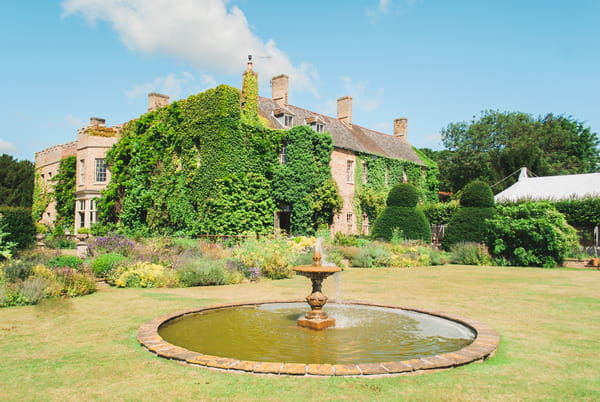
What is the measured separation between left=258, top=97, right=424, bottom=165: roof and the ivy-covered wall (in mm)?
2790

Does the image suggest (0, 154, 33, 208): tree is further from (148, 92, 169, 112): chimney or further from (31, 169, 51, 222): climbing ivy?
(148, 92, 169, 112): chimney

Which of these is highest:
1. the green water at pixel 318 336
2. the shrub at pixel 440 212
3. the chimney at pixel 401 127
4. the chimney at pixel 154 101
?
the chimney at pixel 401 127

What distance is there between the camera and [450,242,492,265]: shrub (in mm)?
22125

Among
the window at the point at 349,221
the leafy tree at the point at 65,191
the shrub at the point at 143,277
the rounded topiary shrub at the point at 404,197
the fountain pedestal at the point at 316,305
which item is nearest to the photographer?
the fountain pedestal at the point at 316,305

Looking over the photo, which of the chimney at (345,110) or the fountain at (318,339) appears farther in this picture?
the chimney at (345,110)

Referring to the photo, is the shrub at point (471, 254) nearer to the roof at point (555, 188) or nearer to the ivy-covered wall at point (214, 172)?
the ivy-covered wall at point (214, 172)

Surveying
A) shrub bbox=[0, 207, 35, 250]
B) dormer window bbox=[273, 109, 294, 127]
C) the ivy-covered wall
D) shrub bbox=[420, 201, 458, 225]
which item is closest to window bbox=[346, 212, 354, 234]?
the ivy-covered wall

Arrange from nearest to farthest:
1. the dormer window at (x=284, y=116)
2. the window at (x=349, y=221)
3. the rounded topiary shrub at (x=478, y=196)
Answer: the rounded topiary shrub at (x=478, y=196) < the dormer window at (x=284, y=116) < the window at (x=349, y=221)

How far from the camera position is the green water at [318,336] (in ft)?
18.9

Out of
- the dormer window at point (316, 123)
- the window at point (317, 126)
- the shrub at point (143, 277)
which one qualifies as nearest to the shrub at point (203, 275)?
the shrub at point (143, 277)

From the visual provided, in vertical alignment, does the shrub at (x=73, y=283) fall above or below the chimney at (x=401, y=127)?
below

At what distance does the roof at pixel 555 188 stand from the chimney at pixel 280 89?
56.0 ft

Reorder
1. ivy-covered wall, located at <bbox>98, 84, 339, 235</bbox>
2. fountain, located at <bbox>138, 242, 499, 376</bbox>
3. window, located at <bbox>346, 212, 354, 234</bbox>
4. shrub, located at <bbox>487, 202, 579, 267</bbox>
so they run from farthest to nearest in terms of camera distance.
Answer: window, located at <bbox>346, 212, 354, 234</bbox> < ivy-covered wall, located at <bbox>98, 84, 339, 235</bbox> < shrub, located at <bbox>487, 202, 579, 267</bbox> < fountain, located at <bbox>138, 242, 499, 376</bbox>

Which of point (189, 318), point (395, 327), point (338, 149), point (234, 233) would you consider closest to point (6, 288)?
point (189, 318)
